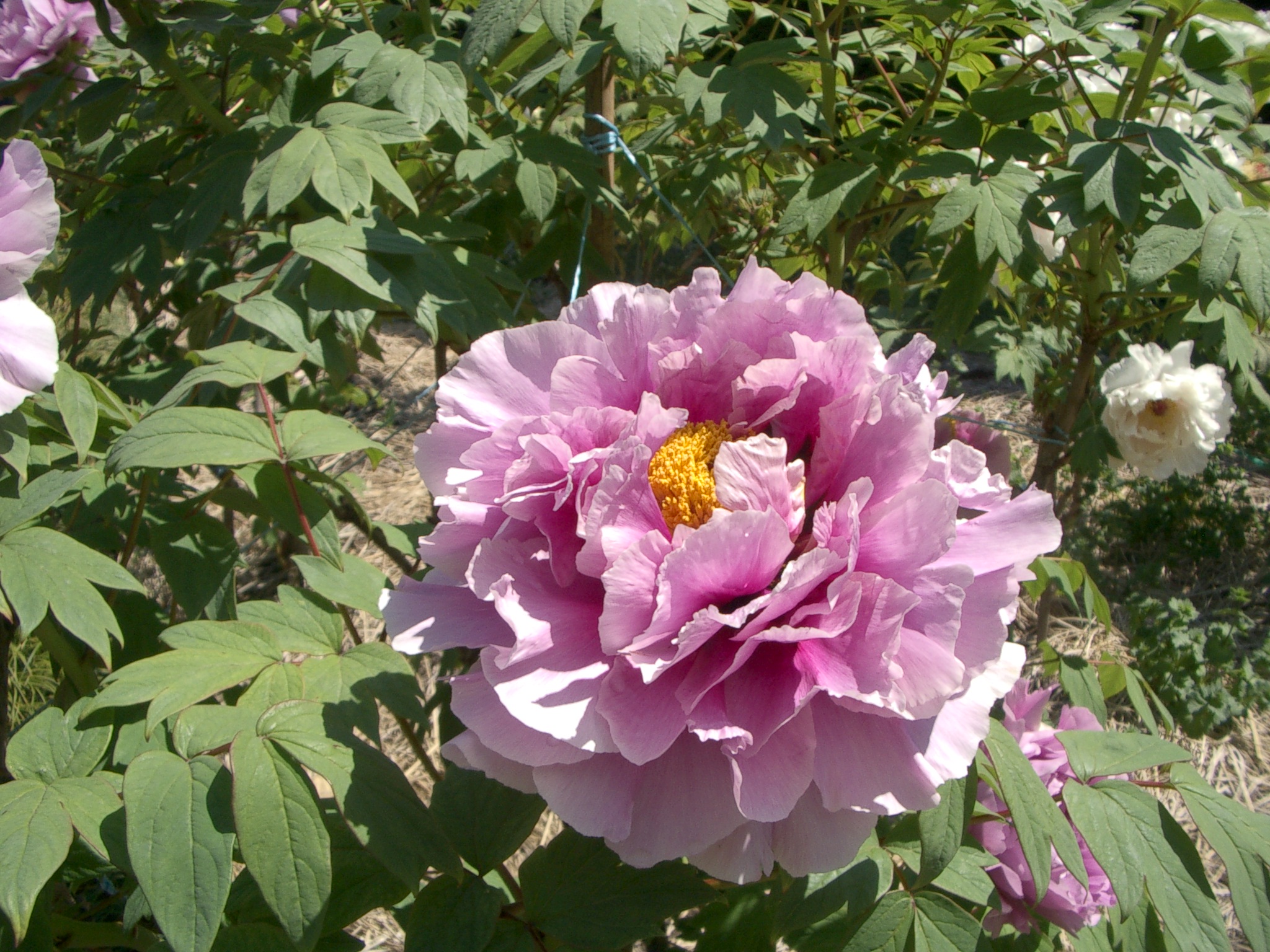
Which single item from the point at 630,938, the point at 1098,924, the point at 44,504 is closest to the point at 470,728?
the point at 630,938

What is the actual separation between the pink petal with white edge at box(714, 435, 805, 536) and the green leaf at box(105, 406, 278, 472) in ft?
1.66

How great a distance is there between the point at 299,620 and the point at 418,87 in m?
0.68

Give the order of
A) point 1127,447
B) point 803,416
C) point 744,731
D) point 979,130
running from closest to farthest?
point 744,731 → point 803,416 → point 979,130 → point 1127,447

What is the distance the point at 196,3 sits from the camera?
4.38 ft

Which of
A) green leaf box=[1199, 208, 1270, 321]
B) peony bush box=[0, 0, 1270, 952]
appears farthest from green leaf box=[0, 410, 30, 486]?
green leaf box=[1199, 208, 1270, 321]

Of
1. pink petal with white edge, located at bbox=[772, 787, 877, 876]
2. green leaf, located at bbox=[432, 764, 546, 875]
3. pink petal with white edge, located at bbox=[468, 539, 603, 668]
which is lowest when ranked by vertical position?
green leaf, located at bbox=[432, 764, 546, 875]

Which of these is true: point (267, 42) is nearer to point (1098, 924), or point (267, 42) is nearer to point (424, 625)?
point (424, 625)

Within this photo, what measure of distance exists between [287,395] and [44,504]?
88 centimetres

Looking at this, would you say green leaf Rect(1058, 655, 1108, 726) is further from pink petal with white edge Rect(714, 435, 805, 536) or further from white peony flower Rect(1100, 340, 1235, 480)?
pink petal with white edge Rect(714, 435, 805, 536)

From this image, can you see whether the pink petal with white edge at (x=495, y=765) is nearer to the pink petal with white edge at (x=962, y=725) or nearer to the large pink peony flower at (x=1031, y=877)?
the pink petal with white edge at (x=962, y=725)

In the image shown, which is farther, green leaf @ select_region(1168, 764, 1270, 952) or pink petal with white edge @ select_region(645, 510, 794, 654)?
green leaf @ select_region(1168, 764, 1270, 952)

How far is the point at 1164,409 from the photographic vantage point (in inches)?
65.3

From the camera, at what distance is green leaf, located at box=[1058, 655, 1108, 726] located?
121 centimetres

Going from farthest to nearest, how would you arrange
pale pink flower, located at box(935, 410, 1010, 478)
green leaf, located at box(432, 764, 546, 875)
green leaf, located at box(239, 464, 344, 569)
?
pale pink flower, located at box(935, 410, 1010, 478), green leaf, located at box(239, 464, 344, 569), green leaf, located at box(432, 764, 546, 875)
